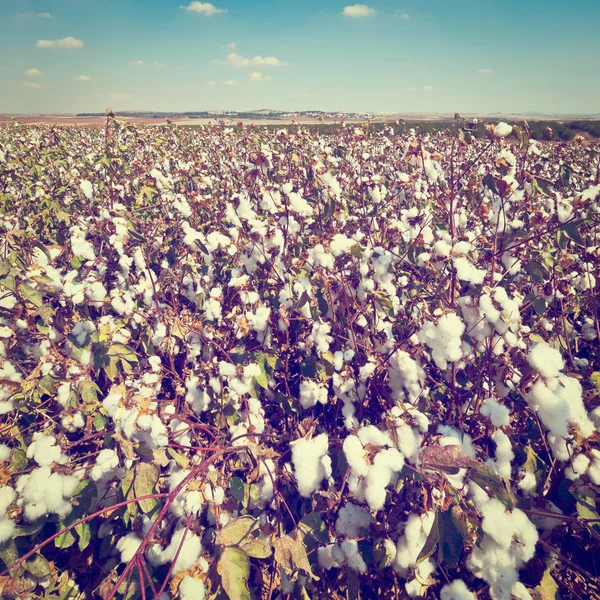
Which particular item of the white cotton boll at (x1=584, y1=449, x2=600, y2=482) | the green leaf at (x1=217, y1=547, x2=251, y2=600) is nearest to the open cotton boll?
the white cotton boll at (x1=584, y1=449, x2=600, y2=482)

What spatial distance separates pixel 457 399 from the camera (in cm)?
237

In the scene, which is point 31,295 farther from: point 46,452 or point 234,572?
point 234,572

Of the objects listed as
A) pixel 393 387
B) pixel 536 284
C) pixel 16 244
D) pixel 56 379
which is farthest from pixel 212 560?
pixel 16 244

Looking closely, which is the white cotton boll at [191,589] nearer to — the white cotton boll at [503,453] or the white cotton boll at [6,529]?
the white cotton boll at [6,529]

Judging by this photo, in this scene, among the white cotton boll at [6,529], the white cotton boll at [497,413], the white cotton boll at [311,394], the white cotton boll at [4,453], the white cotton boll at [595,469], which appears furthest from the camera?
the white cotton boll at [311,394]

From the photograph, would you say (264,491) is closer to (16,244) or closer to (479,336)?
(479,336)

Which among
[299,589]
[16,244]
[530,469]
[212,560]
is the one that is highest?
[16,244]

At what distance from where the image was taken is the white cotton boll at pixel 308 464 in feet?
5.08

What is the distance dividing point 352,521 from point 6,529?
158 cm

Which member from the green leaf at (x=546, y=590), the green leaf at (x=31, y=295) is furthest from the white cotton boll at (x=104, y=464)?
the green leaf at (x=546, y=590)

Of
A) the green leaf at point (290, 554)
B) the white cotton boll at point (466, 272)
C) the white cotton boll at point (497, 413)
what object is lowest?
the green leaf at point (290, 554)

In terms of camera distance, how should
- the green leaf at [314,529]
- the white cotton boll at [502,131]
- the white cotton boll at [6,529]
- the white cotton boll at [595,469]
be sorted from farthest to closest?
the white cotton boll at [502,131] → the green leaf at [314,529] → the white cotton boll at [6,529] → the white cotton boll at [595,469]

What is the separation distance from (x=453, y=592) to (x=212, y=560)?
1094 millimetres

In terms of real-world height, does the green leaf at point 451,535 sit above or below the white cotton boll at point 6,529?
above
